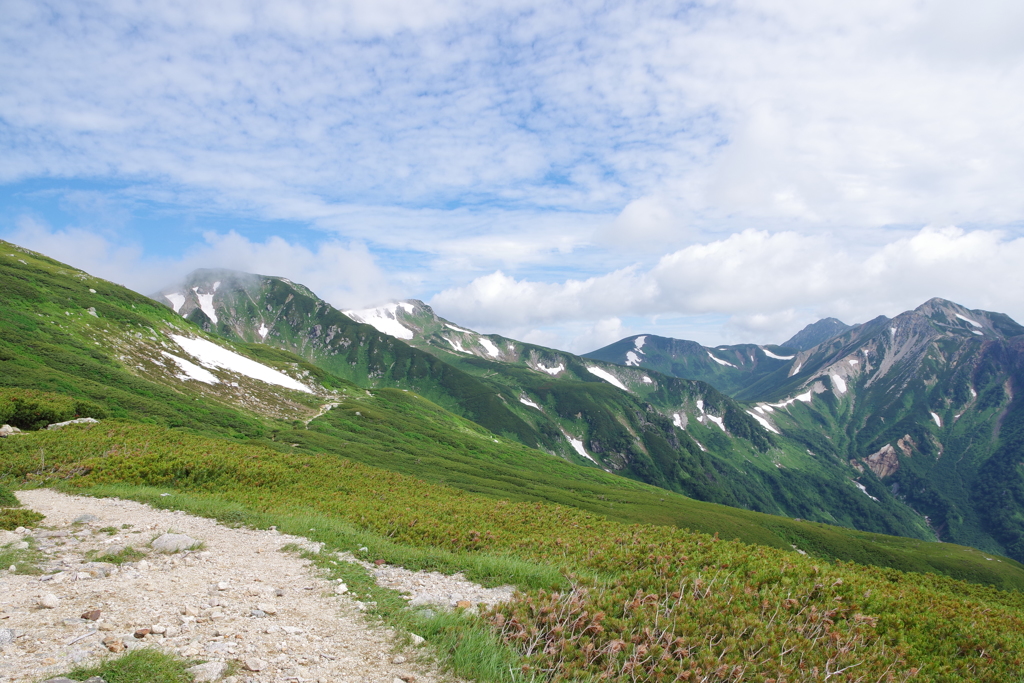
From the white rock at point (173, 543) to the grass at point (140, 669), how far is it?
7.93 meters

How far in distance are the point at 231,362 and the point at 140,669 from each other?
4474 inches

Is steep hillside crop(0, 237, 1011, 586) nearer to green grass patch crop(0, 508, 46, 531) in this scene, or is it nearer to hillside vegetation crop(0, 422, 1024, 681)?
hillside vegetation crop(0, 422, 1024, 681)

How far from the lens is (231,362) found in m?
106

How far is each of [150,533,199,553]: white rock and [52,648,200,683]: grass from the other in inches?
312

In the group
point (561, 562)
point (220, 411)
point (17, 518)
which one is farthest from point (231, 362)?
point (561, 562)

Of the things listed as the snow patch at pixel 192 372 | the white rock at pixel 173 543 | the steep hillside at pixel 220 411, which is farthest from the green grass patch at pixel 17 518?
the snow patch at pixel 192 372

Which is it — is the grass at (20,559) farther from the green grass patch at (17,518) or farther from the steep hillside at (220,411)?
the steep hillside at (220,411)

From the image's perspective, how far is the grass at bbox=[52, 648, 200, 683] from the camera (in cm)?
708

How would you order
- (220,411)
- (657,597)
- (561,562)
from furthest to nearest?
1. (220,411)
2. (561,562)
3. (657,597)

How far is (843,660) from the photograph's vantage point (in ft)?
33.7

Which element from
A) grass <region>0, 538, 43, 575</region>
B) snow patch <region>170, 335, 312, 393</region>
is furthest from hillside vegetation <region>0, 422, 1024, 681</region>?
snow patch <region>170, 335, 312, 393</region>

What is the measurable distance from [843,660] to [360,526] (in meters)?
17.1

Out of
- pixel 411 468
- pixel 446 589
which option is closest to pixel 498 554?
pixel 446 589

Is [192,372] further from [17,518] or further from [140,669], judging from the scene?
[140,669]
